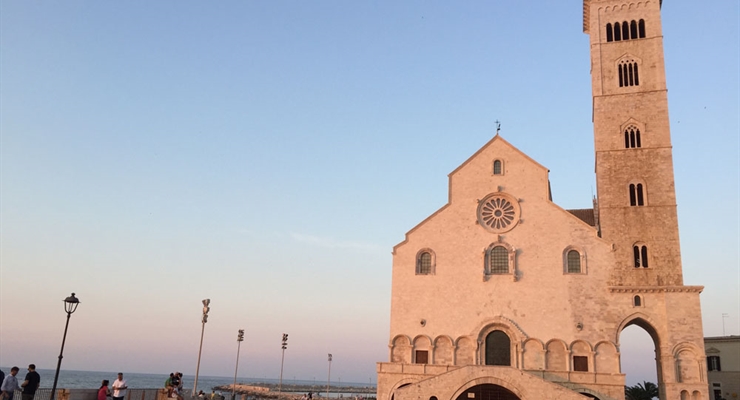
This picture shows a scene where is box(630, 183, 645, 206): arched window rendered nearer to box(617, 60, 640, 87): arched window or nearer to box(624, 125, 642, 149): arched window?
box(624, 125, 642, 149): arched window

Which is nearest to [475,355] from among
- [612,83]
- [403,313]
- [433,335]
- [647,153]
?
[433,335]

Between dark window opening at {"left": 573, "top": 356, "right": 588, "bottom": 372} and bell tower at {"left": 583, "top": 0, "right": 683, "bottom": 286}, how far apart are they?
4.68m

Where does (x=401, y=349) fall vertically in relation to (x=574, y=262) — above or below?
below

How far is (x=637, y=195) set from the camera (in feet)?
117

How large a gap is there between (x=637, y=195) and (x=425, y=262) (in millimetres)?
13365

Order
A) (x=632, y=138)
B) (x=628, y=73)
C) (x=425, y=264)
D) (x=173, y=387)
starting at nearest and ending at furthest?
(x=173, y=387), (x=632, y=138), (x=425, y=264), (x=628, y=73)

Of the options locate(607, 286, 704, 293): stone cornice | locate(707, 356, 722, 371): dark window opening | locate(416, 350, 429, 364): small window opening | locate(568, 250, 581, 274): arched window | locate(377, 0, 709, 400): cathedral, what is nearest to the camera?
locate(377, 0, 709, 400): cathedral

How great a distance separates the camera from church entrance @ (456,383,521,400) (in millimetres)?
30125

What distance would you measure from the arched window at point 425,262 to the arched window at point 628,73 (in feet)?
54.2

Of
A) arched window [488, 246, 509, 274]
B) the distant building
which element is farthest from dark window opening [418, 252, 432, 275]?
the distant building

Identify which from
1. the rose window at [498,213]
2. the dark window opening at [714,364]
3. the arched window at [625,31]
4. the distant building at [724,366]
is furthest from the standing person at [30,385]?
the dark window opening at [714,364]

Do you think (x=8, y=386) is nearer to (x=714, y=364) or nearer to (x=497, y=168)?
(x=497, y=168)

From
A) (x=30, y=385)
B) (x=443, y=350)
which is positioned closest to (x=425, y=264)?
(x=443, y=350)

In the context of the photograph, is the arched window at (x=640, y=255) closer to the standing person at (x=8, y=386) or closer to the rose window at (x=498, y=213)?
the rose window at (x=498, y=213)
